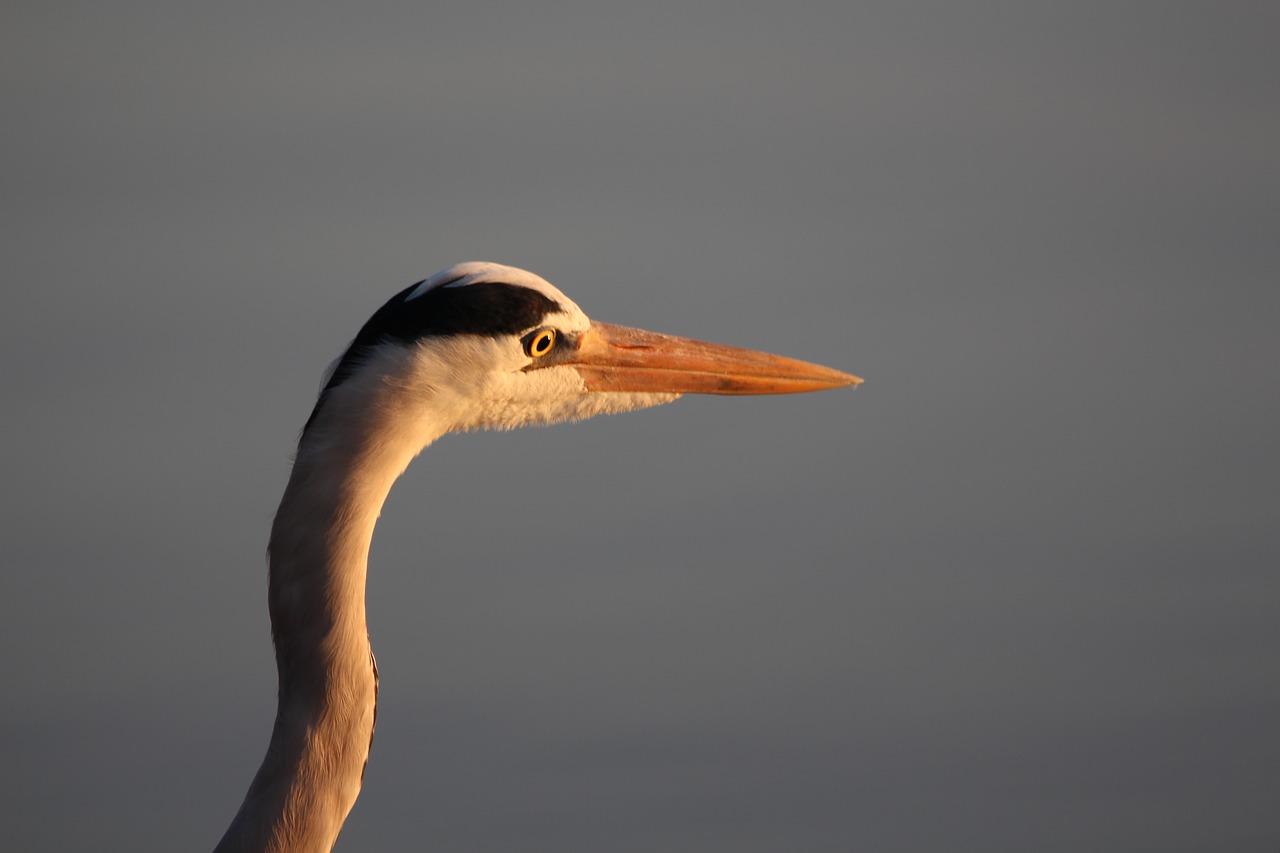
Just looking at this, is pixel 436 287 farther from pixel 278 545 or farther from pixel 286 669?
pixel 286 669

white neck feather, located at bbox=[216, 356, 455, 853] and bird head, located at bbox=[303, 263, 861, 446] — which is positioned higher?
bird head, located at bbox=[303, 263, 861, 446]

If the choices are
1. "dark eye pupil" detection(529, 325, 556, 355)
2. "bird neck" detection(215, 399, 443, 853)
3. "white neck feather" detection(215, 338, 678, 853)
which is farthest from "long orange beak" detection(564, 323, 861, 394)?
"bird neck" detection(215, 399, 443, 853)

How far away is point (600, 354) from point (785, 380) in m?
0.73

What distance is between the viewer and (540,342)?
411 cm

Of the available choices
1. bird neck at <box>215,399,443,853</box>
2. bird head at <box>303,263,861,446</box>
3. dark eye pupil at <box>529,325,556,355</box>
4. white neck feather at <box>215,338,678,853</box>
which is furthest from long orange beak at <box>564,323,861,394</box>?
bird neck at <box>215,399,443,853</box>

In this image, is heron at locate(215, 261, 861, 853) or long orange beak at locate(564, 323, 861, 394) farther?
long orange beak at locate(564, 323, 861, 394)

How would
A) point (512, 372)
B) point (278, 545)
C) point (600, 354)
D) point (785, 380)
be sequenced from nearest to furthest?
point (278, 545), point (512, 372), point (600, 354), point (785, 380)

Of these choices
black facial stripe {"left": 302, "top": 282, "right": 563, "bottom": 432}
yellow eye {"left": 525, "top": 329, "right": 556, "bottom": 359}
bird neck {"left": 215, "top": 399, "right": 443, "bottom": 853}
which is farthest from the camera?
yellow eye {"left": 525, "top": 329, "right": 556, "bottom": 359}

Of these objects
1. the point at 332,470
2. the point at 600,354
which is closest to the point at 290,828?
the point at 332,470

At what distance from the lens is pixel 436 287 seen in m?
3.85

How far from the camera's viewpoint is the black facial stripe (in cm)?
376

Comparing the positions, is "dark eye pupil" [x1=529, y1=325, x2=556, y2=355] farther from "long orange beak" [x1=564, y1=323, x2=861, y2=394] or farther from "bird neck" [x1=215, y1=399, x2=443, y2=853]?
"bird neck" [x1=215, y1=399, x2=443, y2=853]

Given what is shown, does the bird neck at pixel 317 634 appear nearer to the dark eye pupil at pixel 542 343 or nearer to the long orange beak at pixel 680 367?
the dark eye pupil at pixel 542 343

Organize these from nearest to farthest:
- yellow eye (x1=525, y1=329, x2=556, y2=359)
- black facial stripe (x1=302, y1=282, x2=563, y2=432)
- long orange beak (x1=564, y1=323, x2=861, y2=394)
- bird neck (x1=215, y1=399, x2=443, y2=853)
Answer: bird neck (x1=215, y1=399, x2=443, y2=853)
black facial stripe (x1=302, y1=282, x2=563, y2=432)
yellow eye (x1=525, y1=329, x2=556, y2=359)
long orange beak (x1=564, y1=323, x2=861, y2=394)
